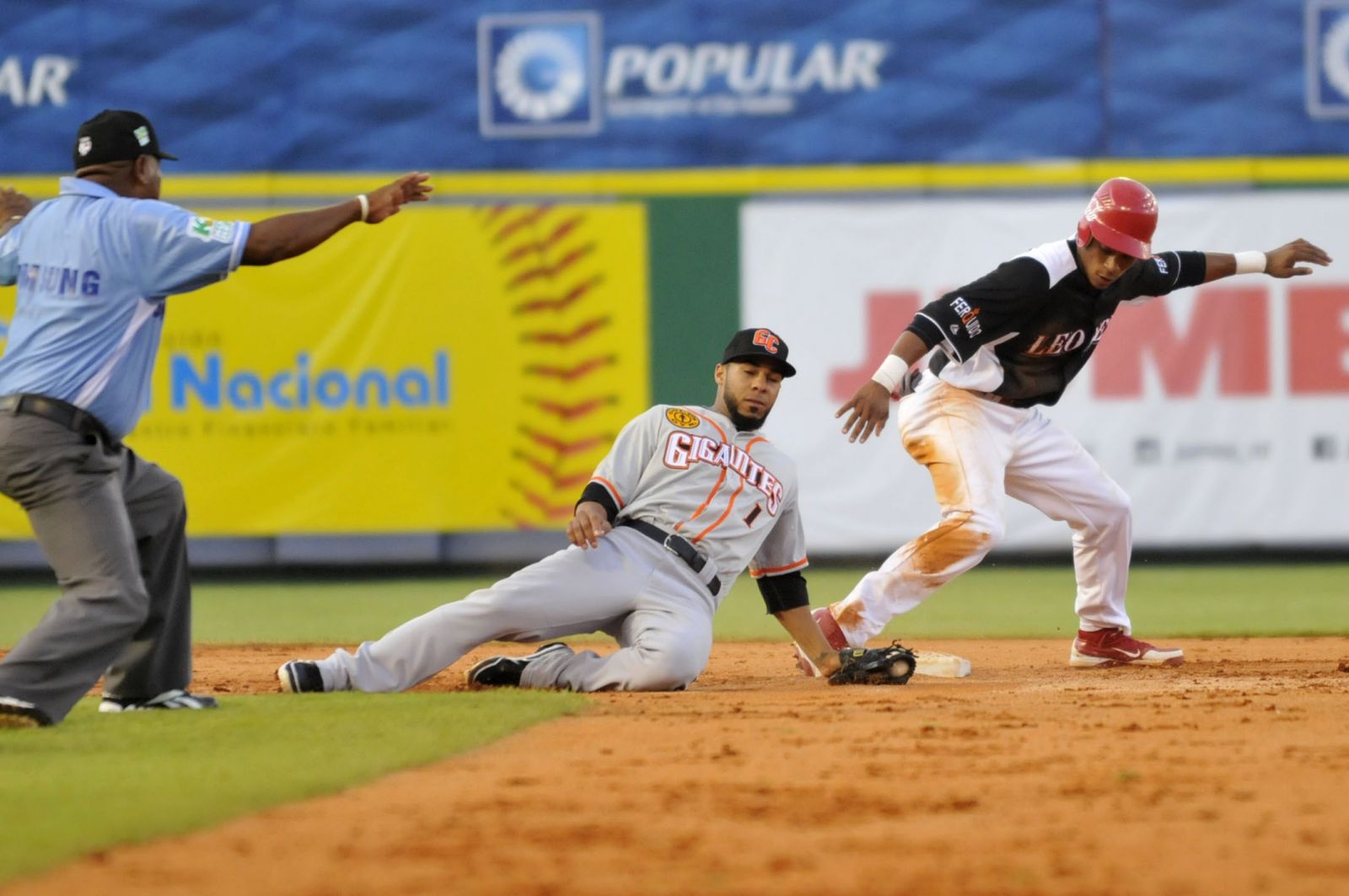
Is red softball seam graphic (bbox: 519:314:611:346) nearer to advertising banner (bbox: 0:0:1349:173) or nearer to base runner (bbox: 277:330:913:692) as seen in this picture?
advertising banner (bbox: 0:0:1349:173)

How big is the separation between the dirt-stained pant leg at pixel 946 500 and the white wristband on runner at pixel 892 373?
70 cm

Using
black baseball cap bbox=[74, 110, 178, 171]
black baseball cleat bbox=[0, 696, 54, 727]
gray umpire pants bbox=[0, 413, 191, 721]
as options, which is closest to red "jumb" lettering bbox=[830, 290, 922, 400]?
black baseball cap bbox=[74, 110, 178, 171]

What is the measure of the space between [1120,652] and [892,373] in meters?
1.71

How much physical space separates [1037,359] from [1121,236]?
0.59 m

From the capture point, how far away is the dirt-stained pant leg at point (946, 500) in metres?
6.67

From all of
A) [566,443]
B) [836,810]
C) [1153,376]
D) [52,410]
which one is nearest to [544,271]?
[566,443]

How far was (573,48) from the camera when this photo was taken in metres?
14.1

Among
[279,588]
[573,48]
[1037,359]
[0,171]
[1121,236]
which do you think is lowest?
[279,588]

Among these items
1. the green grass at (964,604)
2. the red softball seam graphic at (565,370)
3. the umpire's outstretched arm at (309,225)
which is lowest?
the green grass at (964,604)

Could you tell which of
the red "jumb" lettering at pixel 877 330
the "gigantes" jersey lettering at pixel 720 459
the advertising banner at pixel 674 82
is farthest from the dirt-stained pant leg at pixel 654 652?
the advertising banner at pixel 674 82

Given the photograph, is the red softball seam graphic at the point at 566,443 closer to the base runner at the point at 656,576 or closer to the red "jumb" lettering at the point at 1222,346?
the red "jumb" lettering at the point at 1222,346

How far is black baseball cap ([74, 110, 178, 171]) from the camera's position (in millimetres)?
5223

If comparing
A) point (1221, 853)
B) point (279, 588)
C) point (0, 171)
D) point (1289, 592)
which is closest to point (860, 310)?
point (1289, 592)

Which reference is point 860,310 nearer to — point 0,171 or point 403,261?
point 403,261
